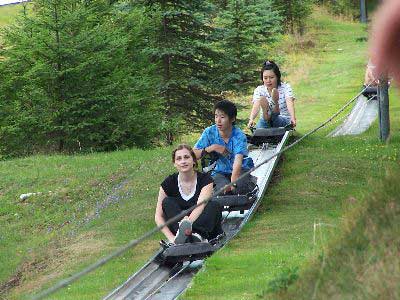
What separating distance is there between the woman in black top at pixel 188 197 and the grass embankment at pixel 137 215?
38 cm

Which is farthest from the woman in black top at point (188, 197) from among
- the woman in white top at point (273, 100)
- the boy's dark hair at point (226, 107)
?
the woman in white top at point (273, 100)

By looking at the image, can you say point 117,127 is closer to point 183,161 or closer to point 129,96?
point 129,96

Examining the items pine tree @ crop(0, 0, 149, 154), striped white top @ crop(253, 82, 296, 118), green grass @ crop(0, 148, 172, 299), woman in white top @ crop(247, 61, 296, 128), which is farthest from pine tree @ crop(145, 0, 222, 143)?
striped white top @ crop(253, 82, 296, 118)

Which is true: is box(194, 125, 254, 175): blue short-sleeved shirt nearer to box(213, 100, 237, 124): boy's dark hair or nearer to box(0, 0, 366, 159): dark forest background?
box(213, 100, 237, 124): boy's dark hair

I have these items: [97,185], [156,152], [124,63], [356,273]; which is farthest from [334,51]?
[356,273]

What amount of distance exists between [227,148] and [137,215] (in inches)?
77.1

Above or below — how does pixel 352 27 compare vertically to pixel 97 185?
above

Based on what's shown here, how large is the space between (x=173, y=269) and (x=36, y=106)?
47.3ft

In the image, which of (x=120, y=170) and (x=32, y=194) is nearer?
(x=32, y=194)

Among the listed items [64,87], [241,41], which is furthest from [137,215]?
[241,41]

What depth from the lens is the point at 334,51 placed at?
5644cm

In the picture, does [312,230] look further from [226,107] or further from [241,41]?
[241,41]

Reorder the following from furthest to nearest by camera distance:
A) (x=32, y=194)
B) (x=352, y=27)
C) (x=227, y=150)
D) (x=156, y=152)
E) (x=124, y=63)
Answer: (x=352, y=27) → (x=124, y=63) → (x=156, y=152) → (x=32, y=194) → (x=227, y=150)

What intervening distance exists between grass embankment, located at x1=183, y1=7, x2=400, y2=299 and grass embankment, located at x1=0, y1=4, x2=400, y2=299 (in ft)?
0.07
